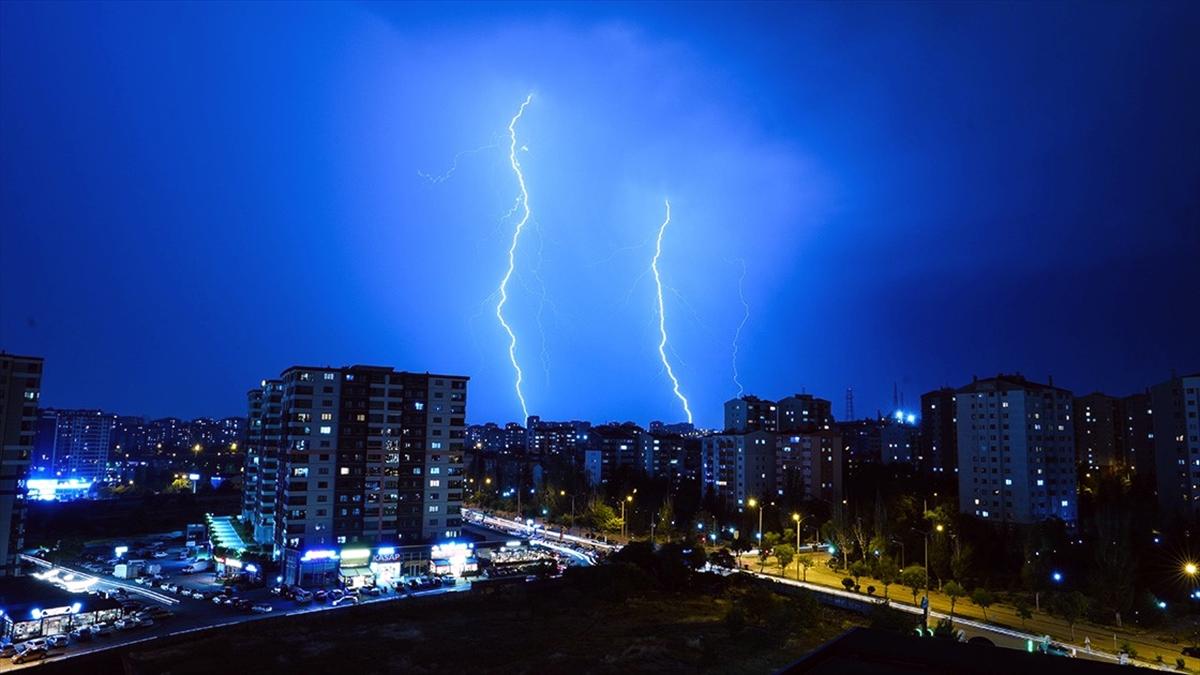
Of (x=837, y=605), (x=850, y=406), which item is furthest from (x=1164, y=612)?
(x=850, y=406)

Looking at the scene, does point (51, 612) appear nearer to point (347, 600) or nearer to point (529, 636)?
point (347, 600)

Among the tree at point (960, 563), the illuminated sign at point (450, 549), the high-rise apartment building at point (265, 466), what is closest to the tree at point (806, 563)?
the tree at point (960, 563)

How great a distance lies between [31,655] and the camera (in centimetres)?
2136

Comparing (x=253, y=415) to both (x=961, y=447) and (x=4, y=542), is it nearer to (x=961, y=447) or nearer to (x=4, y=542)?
(x=4, y=542)

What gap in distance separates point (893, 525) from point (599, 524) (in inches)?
846

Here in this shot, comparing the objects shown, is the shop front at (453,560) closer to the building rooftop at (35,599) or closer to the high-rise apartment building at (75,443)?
the building rooftop at (35,599)

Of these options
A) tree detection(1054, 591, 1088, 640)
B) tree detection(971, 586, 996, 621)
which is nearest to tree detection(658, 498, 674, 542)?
tree detection(971, 586, 996, 621)

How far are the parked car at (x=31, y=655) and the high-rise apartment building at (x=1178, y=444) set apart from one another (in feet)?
159

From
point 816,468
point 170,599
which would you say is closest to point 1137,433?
point 816,468

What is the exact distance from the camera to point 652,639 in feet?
80.2

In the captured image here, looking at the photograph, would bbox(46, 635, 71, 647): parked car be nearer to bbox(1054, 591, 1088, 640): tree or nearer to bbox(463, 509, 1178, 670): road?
bbox(463, 509, 1178, 670): road

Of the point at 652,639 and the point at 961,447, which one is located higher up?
the point at 961,447

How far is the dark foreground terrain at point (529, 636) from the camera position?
70.2 ft

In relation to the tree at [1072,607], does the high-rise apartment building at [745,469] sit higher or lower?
higher
